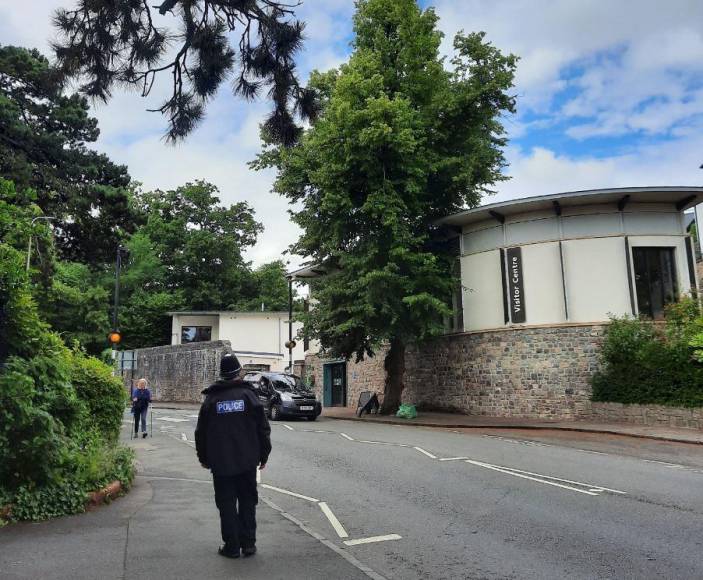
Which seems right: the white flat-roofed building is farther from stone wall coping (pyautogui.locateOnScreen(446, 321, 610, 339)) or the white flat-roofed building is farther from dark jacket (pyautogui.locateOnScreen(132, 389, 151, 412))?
dark jacket (pyautogui.locateOnScreen(132, 389, 151, 412))

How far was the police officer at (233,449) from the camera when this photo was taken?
574 cm

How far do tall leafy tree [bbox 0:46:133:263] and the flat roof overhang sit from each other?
1499 cm

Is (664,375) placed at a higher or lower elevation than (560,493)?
higher

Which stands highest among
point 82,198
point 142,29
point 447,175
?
point 447,175

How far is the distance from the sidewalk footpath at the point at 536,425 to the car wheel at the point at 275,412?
292 cm

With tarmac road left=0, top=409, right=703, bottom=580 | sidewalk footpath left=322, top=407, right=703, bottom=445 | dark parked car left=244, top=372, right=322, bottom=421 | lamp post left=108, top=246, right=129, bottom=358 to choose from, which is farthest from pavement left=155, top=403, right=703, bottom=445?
lamp post left=108, top=246, right=129, bottom=358

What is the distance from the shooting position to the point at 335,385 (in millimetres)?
35406

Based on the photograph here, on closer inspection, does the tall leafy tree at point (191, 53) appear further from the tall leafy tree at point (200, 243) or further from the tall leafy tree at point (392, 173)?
the tall leafy tree at point (200, 243)

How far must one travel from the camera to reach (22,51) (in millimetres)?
10828

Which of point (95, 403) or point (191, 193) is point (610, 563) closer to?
point (95, 403)

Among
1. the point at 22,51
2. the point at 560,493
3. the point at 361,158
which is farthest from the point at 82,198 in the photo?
the point at 361,158

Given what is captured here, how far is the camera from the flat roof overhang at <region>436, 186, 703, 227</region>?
21.2 meters

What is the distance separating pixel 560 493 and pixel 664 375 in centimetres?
1154

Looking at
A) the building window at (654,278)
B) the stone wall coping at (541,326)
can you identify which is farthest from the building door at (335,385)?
the building window at (654,278)
